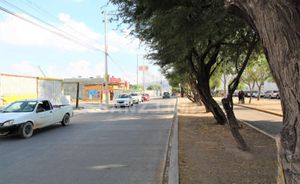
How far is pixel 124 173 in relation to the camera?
7914mm

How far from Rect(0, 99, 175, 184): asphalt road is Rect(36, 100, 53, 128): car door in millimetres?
766

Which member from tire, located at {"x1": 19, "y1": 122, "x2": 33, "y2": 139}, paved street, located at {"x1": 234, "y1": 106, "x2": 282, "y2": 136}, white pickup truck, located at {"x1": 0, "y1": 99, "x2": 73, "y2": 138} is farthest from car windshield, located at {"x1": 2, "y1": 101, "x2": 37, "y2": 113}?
paved street, located at {"x1": 234, "y1": 106, "x2": 282, "y2": 136}

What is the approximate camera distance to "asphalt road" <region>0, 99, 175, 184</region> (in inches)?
297

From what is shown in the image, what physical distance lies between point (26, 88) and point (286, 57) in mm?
33098

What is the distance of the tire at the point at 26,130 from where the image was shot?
45.7ft

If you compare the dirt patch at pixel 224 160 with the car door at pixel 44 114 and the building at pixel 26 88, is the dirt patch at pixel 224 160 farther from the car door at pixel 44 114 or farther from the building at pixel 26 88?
the building at pixel 26 88

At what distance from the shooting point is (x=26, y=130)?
46.8 ft

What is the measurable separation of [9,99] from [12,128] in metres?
18.8

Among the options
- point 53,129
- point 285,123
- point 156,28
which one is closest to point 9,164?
point 156,28

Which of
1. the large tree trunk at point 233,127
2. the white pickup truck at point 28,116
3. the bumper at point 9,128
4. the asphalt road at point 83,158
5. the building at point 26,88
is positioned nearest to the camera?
A: the asphalt road at point 83,158

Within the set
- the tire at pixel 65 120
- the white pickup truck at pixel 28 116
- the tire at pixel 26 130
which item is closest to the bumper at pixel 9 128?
the white pickup truck at pixel 28 116

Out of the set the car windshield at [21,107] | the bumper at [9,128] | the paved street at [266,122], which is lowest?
the paved street at [266,122]

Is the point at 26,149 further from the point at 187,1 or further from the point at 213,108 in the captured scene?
the point at 213,108

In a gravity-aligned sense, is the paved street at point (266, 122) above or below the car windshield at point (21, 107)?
below
